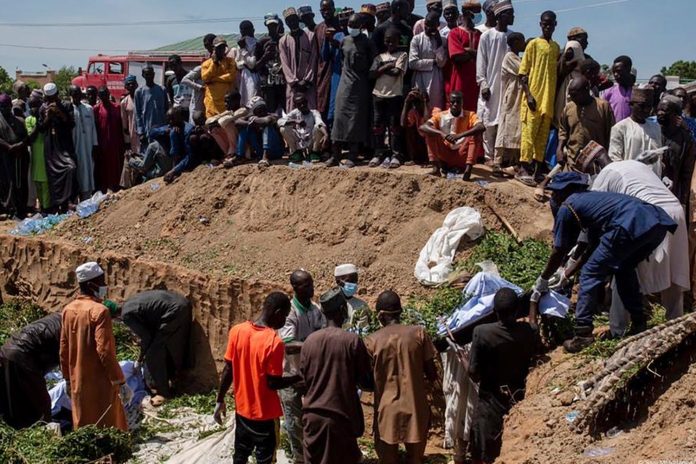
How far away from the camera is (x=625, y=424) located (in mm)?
4895

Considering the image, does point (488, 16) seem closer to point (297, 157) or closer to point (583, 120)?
point (583, 120)

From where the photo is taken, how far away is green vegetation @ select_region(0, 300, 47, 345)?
11070 millimetres

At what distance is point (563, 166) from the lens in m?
8.78

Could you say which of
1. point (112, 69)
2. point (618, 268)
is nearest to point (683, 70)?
point (112, 69)

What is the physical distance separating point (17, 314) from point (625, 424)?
30.4 ft

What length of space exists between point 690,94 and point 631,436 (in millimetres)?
6486

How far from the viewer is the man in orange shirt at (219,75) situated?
11.8 metres

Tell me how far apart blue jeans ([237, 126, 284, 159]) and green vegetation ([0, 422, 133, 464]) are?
5.40m

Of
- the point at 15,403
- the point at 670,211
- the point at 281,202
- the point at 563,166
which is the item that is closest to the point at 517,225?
the point at 563,166

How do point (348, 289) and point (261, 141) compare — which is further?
point (261, 141)

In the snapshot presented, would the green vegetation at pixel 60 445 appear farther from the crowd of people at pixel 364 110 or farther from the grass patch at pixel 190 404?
the crowd of people at pixel 364 110

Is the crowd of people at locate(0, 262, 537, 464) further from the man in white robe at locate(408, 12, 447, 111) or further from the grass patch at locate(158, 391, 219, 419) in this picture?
the man in white robe at locate(408, 12, 447, 111)

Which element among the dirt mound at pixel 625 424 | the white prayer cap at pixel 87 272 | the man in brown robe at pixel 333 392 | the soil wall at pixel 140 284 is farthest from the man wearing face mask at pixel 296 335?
the soil wall at pixel 140 284

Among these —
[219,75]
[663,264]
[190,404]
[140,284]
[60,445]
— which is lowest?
[190,404]
